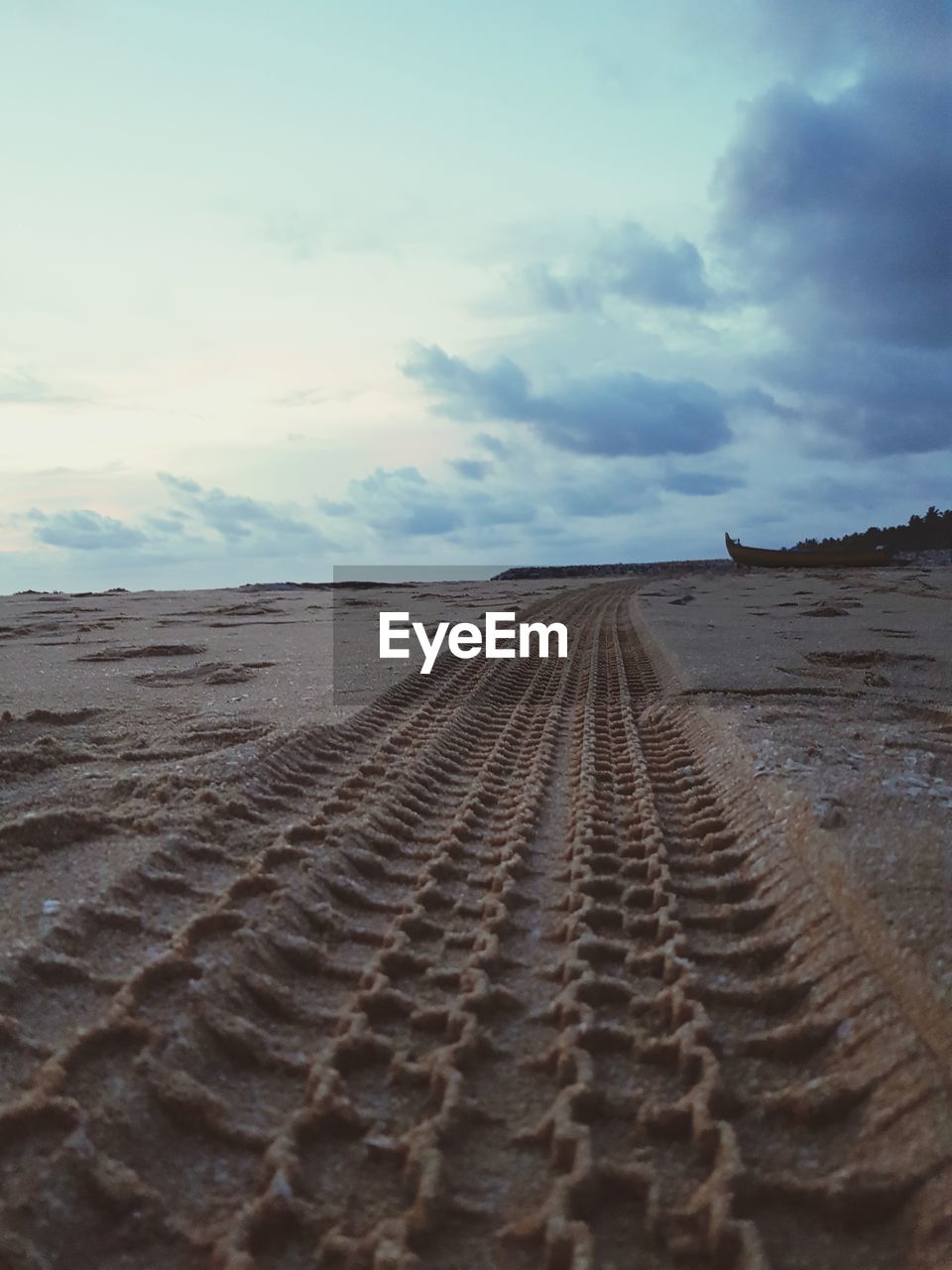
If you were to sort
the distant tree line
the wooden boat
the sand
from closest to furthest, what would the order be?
the sand → the wooden boat → the distant tree line

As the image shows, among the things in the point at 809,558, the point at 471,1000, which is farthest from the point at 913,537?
the point at 471,1000

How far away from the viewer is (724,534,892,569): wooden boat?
2455 centimetres

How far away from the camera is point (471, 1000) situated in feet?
5.86

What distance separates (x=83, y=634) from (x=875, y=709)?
22.1 ft

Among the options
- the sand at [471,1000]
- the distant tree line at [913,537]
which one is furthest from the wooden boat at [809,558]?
the sand at [471,1000]

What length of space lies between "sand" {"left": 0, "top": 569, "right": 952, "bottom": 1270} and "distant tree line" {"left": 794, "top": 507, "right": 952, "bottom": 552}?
Answer: 33085 millimetres

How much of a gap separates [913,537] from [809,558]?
1106 centimetres

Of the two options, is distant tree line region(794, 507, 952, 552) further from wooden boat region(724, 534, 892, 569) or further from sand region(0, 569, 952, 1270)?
sand region(0, 569, 952, 1270)

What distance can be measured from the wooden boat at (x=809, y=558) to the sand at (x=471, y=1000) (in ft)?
75.3

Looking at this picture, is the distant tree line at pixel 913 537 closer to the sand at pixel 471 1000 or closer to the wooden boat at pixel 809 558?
the wooden boat at pixel 809 558

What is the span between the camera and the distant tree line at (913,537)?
111ft

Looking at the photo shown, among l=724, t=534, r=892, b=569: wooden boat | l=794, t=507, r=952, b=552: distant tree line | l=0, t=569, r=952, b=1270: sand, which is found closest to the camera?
l=0, t=569, r=952, b=1270: sand

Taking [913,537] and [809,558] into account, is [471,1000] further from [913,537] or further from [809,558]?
[913,537]

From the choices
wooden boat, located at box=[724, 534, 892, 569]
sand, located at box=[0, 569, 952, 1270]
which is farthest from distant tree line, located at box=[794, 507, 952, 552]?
sand, located at box=[0, 569, 952, 1270]
